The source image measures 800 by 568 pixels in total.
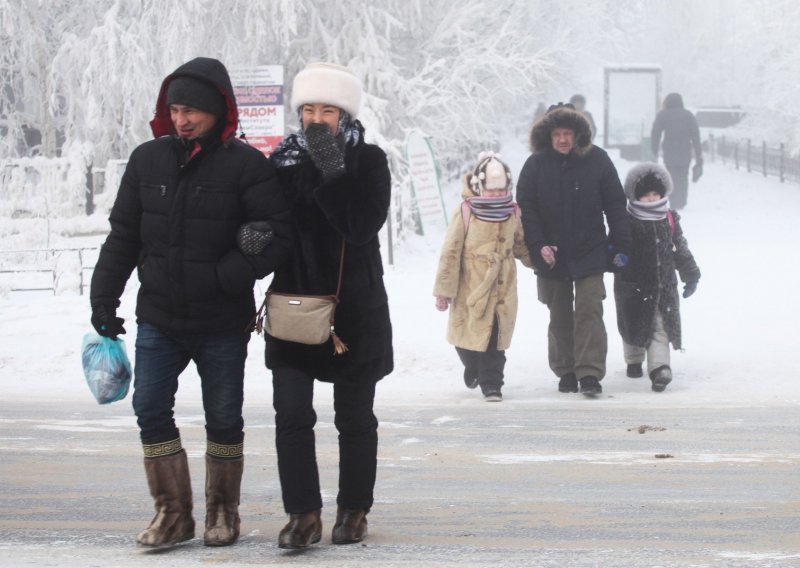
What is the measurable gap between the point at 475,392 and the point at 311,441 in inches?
203

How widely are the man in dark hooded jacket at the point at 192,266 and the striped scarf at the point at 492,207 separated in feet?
15.1

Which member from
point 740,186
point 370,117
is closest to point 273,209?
point 370,117

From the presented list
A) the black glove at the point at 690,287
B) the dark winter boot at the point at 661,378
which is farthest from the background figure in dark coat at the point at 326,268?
the black glove at the point at 690,287

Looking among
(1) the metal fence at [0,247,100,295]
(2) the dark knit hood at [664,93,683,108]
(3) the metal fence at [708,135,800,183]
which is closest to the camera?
(1) the metal fence at [0,247,100,295]

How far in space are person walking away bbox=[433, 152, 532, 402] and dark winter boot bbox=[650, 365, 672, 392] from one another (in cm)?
110

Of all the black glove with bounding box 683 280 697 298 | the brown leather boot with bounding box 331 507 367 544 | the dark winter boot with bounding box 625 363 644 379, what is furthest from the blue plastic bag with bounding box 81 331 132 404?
the dark winter boot with bounding box 625 363 644 379

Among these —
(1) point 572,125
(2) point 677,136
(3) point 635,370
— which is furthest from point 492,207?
(2) point 677,136

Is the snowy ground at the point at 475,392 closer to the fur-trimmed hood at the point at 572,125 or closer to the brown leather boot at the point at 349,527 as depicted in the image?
the brown leather boot at the point at 349,527

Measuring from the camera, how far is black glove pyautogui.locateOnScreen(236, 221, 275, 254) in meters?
5.07

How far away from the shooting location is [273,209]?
5148 millimetres

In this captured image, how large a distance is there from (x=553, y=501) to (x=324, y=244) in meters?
1.74

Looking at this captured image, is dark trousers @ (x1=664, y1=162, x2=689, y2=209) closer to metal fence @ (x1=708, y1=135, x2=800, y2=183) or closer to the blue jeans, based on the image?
metal fence @ (x1=708, y1=135, x2=800, y2=183)

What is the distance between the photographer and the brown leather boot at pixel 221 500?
17.4ft

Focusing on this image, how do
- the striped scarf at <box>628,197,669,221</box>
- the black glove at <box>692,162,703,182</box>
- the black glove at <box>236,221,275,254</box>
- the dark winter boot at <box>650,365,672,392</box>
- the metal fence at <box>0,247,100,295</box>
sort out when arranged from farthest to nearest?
the black glove at <box>692,162,703,182</box> < the metal fence at <box>0,247,100,295</box> < the striped scarf at <box>628,197,669,221</box> < the dark winter boot at <box>650,365,672,392</box> < the black glove at <box>236,221,275,254</box>
